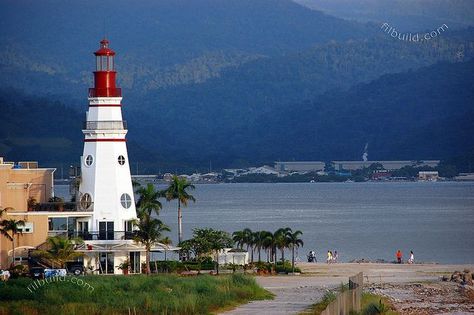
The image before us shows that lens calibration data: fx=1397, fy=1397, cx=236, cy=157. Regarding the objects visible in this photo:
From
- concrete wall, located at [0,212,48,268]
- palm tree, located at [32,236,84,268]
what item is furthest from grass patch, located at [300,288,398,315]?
concrete wall, located at [0,212,48,268]

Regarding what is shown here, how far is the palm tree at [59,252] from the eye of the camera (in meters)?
51.8

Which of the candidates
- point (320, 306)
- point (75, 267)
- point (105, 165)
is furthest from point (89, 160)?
point (320, 306)

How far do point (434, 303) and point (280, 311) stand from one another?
7204 mm

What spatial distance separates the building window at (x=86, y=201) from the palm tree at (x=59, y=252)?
11.9 feet

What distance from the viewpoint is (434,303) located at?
146ft

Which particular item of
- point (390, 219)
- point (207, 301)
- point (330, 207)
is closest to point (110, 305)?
point (207, 301)

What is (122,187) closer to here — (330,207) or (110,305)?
(110,305)

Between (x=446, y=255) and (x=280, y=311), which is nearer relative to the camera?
(x=280, y=311)

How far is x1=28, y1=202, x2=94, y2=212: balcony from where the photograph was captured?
2213 inches

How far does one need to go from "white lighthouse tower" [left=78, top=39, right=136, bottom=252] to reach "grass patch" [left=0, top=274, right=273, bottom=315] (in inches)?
400

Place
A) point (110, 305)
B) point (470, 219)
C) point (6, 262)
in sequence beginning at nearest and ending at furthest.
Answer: point (110, 305)
point (6, 262)
point (470, 219)

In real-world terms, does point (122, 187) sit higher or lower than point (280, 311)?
higher

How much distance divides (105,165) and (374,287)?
40.9 ft

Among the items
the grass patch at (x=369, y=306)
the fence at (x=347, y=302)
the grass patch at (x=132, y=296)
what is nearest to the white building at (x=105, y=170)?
the grass patch at (x=132, y=296)
